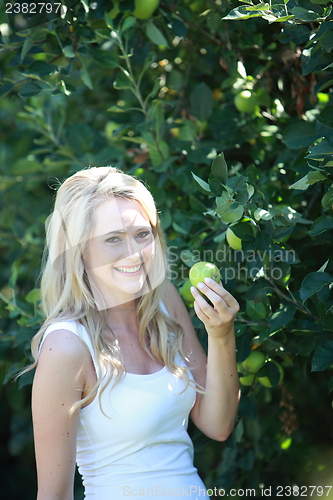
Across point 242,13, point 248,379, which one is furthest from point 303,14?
point 248,379

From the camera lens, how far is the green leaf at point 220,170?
46.6 inches

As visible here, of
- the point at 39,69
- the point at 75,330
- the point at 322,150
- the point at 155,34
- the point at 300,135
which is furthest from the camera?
the point at 155,34

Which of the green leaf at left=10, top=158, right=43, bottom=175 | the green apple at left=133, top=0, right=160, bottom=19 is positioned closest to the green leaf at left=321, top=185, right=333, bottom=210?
the green apple at left=133, top=0, right=160, bottom=19

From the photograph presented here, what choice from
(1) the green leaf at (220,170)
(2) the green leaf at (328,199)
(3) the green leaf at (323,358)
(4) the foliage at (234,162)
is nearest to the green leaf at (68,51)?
(4) the foliage at (234,162)

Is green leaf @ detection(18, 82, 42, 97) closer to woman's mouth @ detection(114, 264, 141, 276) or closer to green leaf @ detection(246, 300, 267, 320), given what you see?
woman's mouth @ detection(114, 264, 141, 276)

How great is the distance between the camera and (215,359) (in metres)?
1.31

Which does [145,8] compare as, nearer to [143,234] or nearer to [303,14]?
[303,14]

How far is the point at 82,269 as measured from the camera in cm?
131

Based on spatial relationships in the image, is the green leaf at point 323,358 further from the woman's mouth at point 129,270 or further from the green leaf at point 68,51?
the green leaf at point 68,51

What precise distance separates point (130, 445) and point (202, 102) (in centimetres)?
121

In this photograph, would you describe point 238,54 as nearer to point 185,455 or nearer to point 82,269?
point 82,269

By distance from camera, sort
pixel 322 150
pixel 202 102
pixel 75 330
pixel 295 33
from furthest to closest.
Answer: pixel 202 102
pixel 295 33
pixel 75 330
pixel 322 150

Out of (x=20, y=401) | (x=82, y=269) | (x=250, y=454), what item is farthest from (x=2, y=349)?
(x=250, y=454)

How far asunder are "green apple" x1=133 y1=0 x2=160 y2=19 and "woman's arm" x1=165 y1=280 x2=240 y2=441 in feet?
2.96
